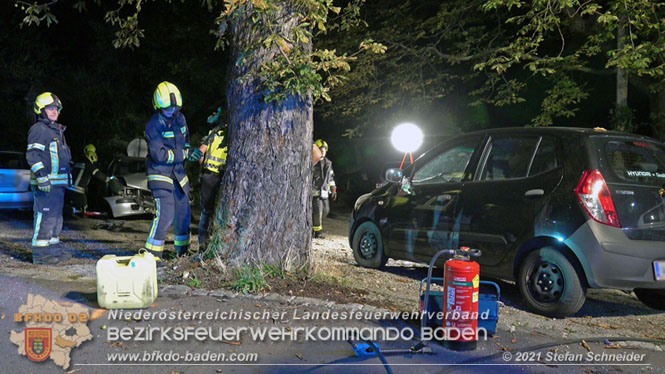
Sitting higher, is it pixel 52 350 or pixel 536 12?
pixel 536 12

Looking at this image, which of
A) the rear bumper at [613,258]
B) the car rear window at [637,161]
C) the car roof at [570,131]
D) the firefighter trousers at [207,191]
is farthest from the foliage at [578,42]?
the firefighter trousers at [207,191]

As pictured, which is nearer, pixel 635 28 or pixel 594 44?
pixel 635 28

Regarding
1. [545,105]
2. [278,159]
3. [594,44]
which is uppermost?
[594,44]

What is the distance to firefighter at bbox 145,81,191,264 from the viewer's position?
6539 millimetres

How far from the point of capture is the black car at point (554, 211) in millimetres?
5125

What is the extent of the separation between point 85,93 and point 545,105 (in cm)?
1584

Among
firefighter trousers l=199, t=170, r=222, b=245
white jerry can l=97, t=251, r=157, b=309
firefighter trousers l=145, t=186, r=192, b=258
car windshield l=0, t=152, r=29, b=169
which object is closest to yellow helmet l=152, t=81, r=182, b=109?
firefighter trousers l=145, t=186, r=192, b=258

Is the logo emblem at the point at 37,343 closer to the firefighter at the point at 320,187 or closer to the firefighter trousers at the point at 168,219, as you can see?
the firefighter trousers at the point at 168,219

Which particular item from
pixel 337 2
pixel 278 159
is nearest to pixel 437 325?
pixel 278 159

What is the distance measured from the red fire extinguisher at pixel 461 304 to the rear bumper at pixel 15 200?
11181 millimetres

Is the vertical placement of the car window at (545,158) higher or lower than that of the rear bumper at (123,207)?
higher

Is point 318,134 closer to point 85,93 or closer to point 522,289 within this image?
point 85,93

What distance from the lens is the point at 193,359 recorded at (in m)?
4.00

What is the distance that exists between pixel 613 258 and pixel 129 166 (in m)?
10.2
